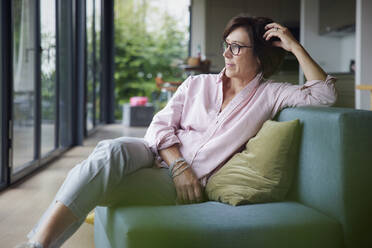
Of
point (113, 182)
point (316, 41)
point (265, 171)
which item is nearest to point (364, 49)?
point (316, 41)

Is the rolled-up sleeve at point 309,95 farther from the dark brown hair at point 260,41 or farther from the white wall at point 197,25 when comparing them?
the white wall at point 197,25

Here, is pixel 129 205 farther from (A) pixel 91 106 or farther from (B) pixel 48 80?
(A) pixel 91 106

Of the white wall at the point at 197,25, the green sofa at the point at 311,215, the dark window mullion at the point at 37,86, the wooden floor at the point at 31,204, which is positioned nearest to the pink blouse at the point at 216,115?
the green sofa at the point at 311,215

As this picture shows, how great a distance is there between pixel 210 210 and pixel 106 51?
26.7 ft

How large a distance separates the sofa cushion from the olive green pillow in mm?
81

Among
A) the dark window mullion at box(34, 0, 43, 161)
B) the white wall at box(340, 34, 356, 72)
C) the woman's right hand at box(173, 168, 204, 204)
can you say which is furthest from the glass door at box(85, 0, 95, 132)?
the woman's right hand at box(173, 168, 204, 204)

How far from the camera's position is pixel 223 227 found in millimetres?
1353

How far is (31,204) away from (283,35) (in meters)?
1.93

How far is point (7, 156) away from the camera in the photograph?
3.37 meters

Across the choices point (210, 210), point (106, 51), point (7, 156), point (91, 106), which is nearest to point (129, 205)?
point (210, 210)

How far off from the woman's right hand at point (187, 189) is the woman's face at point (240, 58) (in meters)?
0.47

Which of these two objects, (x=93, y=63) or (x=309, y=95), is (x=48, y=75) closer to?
(x=93, y=63)

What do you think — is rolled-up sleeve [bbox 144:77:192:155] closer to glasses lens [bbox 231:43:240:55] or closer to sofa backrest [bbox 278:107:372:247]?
glasses lens [bbox 231:43:240:55]

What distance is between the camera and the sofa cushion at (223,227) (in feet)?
4.36
